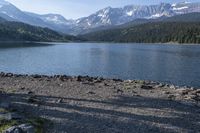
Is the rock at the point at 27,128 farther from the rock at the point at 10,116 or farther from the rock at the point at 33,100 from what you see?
the rock at the point at 33,100

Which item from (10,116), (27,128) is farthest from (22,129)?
(10,116)

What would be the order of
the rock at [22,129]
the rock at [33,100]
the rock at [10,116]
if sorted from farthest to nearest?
1. the rock at [33,100]
2. the rock at [10,116]
3. the rock at [22,129]

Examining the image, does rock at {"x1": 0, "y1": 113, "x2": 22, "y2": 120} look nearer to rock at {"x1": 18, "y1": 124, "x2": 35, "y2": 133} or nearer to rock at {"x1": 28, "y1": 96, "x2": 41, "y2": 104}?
rock at {"x1": 18, "y1": 124, "x2": 35, "y2": 133}

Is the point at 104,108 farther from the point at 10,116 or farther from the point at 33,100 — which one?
the point at 10,116

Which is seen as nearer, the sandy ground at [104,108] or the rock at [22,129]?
the rock at [22,129]

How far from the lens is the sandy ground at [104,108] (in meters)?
20.6

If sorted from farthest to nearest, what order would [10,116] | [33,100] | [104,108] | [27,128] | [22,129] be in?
[33,100] < [104,108] < [10,116] < [27,128] < [22,129]

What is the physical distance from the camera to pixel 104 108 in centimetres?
2489

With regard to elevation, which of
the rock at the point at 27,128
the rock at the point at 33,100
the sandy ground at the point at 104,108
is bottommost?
the sandy ground at the point at 104,108

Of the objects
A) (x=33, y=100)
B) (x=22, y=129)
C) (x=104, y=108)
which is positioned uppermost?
(x=22, y=129)

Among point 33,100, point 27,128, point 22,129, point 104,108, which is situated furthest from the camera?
point 33,100

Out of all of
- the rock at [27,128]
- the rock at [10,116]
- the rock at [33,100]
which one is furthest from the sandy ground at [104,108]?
the rock at [10,116]

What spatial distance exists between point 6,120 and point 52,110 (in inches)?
190

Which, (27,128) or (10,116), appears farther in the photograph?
(10,116)
